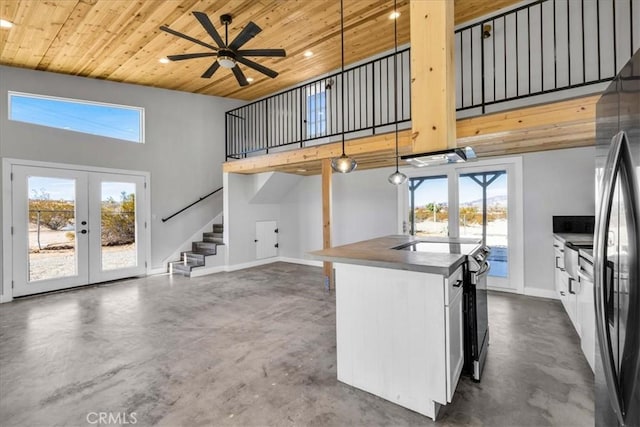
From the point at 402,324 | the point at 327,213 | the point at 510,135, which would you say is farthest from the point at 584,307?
the point at 327,213

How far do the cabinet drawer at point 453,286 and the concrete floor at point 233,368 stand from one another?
2.53ft

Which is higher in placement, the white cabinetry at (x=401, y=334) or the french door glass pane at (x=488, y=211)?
the french door glass pane at (x=488, y=211)

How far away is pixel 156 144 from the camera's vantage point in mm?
6309

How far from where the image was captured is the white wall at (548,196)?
417 cm

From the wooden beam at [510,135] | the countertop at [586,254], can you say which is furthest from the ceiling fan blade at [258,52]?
the countertop at [586,254]

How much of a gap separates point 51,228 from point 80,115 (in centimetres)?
203

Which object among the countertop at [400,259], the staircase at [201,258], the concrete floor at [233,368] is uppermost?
the countertop at [400,259]

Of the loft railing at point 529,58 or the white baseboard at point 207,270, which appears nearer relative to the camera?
the loft railing at point 529,58

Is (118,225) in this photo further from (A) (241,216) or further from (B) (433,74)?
(B) (433,74)

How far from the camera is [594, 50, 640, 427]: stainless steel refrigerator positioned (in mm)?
949

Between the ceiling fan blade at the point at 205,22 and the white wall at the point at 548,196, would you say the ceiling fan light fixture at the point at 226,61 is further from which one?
the white wall at the point at 548,196

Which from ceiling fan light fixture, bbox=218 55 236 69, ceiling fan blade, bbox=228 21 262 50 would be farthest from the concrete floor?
ceiling fan blade, bbox=228 21 262 50

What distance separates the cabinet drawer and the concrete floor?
2.53ft

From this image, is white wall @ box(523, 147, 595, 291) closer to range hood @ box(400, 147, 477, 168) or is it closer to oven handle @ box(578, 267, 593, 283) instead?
oven handle @ box(578, 267, 593, 283)
